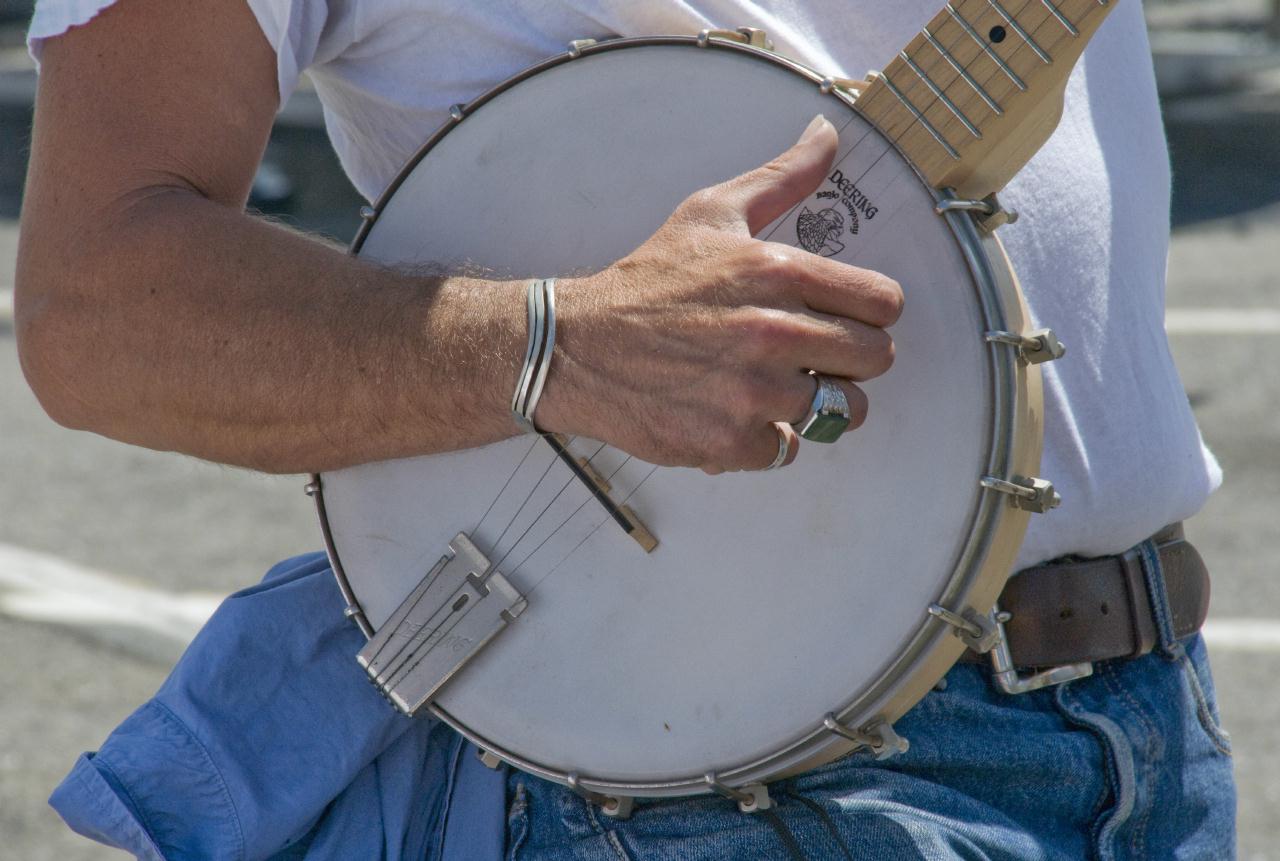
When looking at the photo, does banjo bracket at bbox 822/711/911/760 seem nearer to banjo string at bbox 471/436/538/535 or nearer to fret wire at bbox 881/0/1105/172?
banjo string at bbox 471/436/538/535

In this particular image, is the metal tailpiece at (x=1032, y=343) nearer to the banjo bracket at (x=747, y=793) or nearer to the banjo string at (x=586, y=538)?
the banjo string at (x=586, y=538)

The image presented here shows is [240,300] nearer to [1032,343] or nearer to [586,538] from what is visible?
[586,538]

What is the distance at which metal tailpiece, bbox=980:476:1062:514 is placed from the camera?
125 centimetres

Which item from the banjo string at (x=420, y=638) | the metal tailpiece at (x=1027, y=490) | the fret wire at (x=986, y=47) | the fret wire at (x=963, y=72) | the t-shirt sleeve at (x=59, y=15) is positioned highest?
the fret wire at (x=986, y=47)

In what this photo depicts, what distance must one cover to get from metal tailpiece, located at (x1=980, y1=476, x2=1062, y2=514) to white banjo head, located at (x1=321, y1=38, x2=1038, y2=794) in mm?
21

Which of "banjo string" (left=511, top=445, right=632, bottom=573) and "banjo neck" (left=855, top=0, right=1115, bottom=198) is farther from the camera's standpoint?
"banjo string" (left=511, top=445, right=632, bottom=573)

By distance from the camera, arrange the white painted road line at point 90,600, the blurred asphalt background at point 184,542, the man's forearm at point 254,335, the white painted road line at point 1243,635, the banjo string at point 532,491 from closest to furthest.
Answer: the man's forearm at point 254,335 < the banjo string at point 532,491 < the blurred asphalt background at point 184,542 < the white painted road line at point 1243,635 < the white painted road line at point 90,600

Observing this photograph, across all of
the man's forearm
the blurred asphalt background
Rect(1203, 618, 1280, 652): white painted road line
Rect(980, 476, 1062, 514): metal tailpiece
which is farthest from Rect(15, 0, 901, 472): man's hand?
Rect(1203, 618, 1280, 652): white painted road line

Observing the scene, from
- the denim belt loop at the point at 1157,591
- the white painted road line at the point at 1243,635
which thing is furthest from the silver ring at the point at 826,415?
the white painted road line at the point at 1243,635

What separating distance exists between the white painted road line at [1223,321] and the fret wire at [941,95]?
15.9ft

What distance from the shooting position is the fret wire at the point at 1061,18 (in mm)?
1230

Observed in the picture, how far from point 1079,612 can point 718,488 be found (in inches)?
14.7

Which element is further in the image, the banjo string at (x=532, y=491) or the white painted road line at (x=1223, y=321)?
the white painted road line at (x=1223, y=321)

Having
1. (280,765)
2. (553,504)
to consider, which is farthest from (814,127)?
(280,765)
